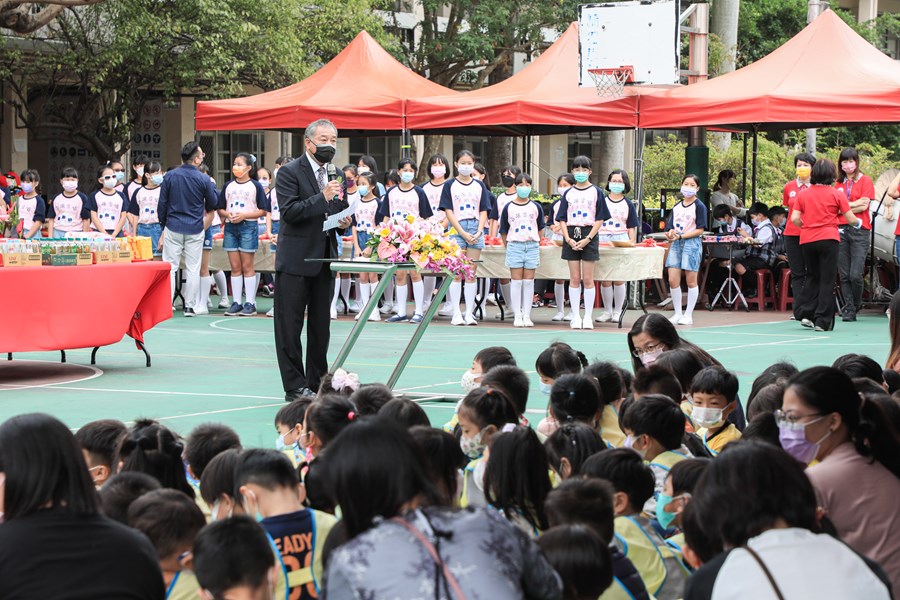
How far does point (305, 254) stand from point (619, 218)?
24.4 ft

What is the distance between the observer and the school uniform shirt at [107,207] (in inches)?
721

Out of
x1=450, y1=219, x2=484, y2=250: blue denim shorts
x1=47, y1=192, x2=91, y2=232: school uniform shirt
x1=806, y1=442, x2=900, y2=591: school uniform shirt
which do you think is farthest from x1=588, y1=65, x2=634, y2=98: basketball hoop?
x1=806, y1=442, x2=900, y2=591: school uniform shirt

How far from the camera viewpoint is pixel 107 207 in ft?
60.2

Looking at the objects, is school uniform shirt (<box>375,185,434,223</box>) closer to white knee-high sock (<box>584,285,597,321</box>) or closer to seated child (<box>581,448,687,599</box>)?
white knee-high sock (<box>584,285,597,321</box>)

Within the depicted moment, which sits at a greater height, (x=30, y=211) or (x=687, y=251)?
(x=30, y=211)

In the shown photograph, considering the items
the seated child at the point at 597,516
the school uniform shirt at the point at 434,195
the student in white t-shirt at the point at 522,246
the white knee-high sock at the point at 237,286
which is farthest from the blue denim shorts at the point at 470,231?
the seated child at the point at 597,516

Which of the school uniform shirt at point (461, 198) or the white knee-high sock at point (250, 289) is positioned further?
the white knee-high sock at point (250, 289)

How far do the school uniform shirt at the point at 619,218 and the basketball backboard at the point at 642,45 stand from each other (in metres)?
2.13

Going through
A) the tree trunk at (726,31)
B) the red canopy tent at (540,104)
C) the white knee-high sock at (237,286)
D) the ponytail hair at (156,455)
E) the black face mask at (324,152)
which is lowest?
the ponytail hair at (156,455)

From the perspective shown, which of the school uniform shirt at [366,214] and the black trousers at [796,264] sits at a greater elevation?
the school uniform shirt at [366,214]

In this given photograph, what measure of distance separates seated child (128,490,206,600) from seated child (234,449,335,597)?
0.70ft

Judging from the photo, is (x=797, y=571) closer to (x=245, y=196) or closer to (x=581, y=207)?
(x=581, y=207)

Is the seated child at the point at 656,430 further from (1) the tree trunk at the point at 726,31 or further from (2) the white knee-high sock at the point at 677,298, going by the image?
(1) the tree trunk at the point at 726,31

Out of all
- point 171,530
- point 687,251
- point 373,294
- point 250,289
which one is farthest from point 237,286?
point 171,530
